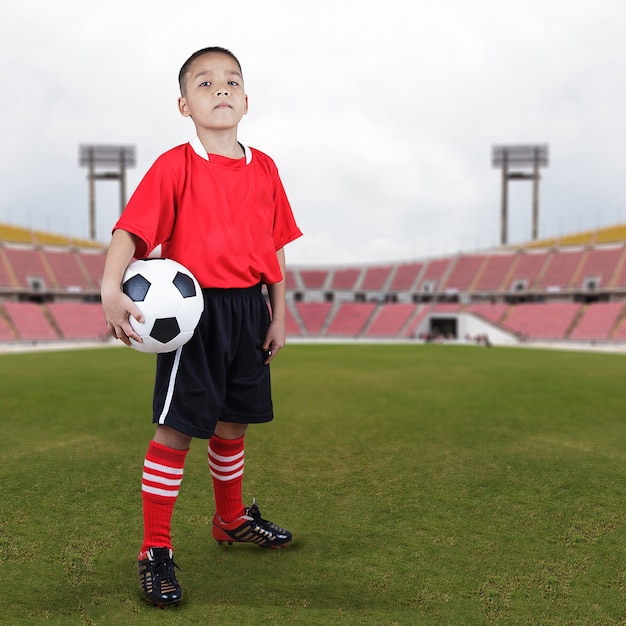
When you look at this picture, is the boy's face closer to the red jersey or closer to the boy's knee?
the red jersey

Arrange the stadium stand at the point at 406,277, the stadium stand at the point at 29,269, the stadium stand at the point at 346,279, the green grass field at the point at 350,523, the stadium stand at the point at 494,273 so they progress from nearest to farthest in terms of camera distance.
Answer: the green grass field at the point at 350,523 → the stadium stand at the point at 29,269 → the stadium stand at the point at 494,273 → the stadium stand at the point at 406,277 → the stadium stand at the point at 346,279

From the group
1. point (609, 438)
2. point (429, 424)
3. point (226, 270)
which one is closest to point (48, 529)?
point (226, 270)

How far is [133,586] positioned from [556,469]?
11.1 feet

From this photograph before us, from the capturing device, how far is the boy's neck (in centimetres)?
273

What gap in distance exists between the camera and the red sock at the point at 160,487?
2425mm

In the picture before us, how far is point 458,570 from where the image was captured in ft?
7.96

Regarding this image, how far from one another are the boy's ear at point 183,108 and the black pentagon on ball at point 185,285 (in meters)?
0.97

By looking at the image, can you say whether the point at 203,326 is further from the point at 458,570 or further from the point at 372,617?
the point at 458,570

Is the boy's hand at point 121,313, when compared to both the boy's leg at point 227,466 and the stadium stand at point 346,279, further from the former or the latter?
the stadium stand at point 346,279

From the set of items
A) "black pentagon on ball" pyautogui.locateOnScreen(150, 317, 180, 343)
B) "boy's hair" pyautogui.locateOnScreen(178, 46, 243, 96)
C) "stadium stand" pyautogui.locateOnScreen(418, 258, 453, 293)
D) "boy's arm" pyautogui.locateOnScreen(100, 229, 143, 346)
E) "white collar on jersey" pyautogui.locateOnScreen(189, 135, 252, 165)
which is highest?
"boy's hair" pyautogui.locateOnScreen(178, 46, 243, 96)

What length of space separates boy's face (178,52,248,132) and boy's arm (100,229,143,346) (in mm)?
815

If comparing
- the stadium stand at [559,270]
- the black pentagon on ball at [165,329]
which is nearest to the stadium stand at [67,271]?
the stadium stand at [559,270]

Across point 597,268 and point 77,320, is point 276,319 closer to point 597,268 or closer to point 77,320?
point 77,320

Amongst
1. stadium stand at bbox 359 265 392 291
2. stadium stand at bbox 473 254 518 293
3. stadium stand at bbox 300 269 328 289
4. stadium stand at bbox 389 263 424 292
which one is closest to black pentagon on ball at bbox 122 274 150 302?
stadium stand at bbox 473 254 518 293
